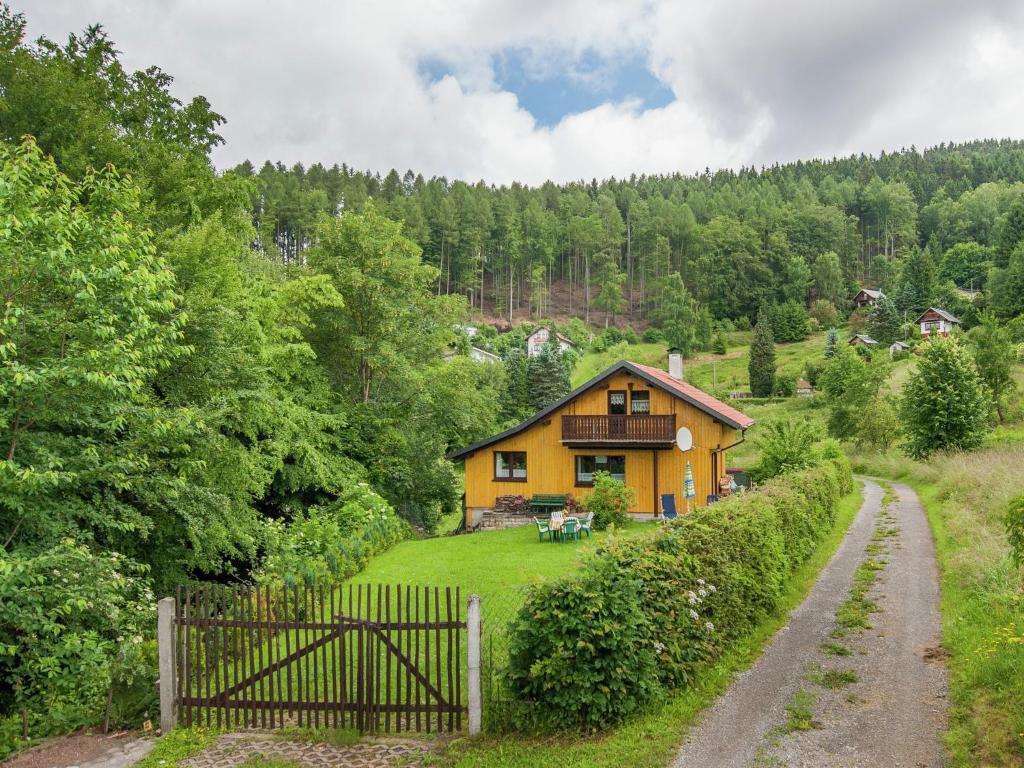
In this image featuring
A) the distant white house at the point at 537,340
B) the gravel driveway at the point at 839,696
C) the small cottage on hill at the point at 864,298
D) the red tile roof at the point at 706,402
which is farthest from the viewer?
the small cottage on hill at the point at 864,298

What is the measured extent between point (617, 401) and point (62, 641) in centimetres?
2084

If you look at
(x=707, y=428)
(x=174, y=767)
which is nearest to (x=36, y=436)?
(x=174, y=767)

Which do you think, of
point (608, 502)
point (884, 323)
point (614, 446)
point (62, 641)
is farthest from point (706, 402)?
point (884, 323)

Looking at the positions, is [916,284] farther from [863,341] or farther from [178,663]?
[178,663]

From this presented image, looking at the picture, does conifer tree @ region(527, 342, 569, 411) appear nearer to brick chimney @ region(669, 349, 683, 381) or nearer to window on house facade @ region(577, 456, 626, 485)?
brick chimney @ region(669, 349, 683, 381)

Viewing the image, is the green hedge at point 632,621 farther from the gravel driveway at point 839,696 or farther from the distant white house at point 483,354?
the distant white house at point 483,354

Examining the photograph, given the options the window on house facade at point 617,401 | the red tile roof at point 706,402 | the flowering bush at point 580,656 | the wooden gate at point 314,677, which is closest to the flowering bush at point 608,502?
the window on house facade at point 617,401

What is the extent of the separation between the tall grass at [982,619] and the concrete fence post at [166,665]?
895cm

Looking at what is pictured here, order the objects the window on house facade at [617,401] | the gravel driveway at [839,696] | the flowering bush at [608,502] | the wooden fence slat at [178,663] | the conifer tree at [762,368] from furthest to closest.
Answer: the conifer tree at [762,368] → the window on house facade at [617,401] → the flowering bush at [608,502] → the wooden fence slat at [178,663] → the gravel driveway at [839,696]

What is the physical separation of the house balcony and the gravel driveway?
12.0 m

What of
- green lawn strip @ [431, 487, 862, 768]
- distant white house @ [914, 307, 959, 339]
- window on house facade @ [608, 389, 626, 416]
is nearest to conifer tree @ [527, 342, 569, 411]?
window on house facade @ [608, 389, 626, 416]

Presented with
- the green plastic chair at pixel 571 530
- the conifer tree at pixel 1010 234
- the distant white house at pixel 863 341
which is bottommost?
the green plastic chair at pixel 571 530

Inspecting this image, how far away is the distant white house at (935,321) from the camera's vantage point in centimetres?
7688

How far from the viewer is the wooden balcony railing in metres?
25.1
